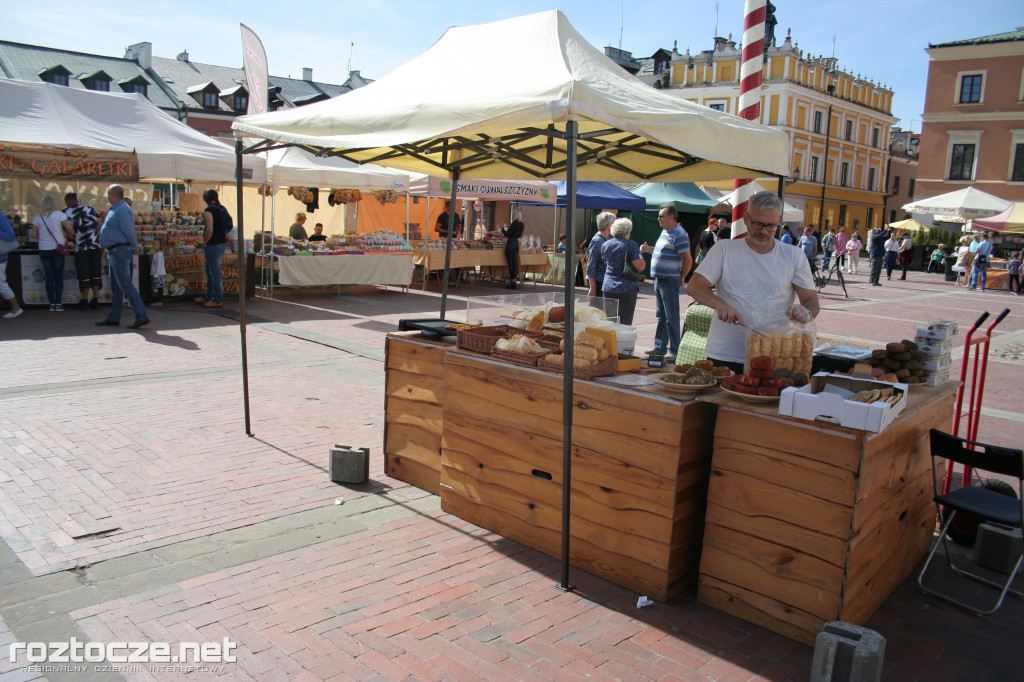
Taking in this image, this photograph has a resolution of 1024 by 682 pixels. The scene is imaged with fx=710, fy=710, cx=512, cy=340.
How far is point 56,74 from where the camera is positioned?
47469 millimetres

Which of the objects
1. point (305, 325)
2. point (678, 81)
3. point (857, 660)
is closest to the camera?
point (857, 660)

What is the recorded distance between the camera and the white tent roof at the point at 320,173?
1353 cm

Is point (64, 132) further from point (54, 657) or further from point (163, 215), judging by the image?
point (54, 657)

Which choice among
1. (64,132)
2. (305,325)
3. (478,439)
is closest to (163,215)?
(64,132)

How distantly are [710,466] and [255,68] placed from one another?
1091cm

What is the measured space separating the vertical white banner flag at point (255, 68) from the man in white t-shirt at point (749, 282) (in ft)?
31.6

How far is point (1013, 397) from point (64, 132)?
1476 centimetres

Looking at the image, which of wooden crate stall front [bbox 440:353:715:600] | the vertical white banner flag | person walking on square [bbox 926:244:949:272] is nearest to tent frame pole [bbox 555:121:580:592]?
wooden crate stall front [bbox 440:353:715:600]

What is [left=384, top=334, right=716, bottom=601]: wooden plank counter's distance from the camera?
3.45 m

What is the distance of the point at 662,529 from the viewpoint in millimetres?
3447

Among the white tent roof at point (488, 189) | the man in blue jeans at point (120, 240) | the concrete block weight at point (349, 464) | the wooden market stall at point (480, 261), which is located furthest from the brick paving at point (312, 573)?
the wooden market stall at point (480, 261)

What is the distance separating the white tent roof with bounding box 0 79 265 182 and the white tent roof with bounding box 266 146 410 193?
480 millimetres

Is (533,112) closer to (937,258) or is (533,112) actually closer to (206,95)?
(937,258)

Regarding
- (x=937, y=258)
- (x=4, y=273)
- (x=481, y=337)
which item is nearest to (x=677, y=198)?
(x=4, y=273)
